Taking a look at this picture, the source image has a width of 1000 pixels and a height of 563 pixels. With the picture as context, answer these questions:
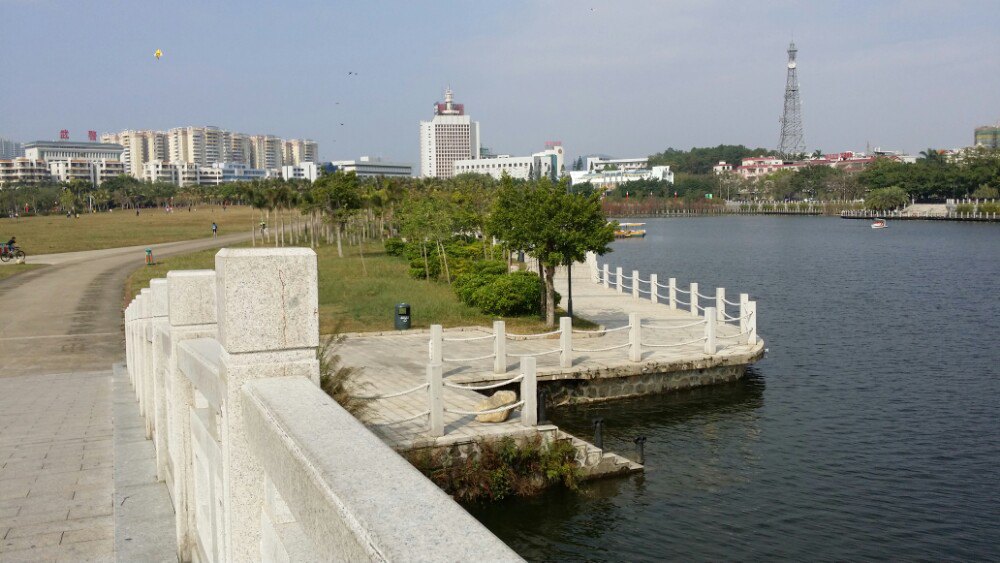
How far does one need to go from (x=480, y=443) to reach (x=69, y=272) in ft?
114

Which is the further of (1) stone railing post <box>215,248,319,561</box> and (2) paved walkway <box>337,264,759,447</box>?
(2) paved walkway <box>337,264,759,447</box>

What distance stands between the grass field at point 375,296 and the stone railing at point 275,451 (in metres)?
11.8

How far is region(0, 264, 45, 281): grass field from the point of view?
3863 cm

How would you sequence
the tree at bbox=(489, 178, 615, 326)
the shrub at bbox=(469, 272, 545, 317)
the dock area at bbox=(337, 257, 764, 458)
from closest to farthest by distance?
the dock area at bbox=(337, 257, 764, 458), the tree at bbox=(489, 178, 615, 326), the shrub at bbox=(469, 272, 545, 317)

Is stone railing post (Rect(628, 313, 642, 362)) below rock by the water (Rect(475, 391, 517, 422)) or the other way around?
the other way around

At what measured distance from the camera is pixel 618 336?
21.1 m

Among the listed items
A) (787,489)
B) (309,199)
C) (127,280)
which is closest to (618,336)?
(787,489)

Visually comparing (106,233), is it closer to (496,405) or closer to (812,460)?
(496,405)

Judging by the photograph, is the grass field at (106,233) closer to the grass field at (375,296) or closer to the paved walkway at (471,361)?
the grass field at (375,296)

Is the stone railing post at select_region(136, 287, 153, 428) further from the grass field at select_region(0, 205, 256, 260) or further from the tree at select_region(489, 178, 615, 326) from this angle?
the grass field at select_region(0, 205, 256, 260)

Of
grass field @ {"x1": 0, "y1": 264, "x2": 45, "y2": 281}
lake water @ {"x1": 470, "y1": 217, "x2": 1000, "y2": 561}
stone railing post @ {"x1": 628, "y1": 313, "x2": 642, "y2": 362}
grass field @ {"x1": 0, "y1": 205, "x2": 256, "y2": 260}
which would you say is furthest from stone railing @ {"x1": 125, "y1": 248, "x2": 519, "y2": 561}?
grass field @ {"x1": 0, "y1": 205, "x2": 256, "y2": 260}

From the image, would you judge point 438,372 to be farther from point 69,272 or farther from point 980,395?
point 69,272

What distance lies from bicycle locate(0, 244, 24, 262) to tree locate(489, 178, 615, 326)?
113 feet

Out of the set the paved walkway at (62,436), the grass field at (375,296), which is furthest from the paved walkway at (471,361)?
the paved walkway at (62,436)
